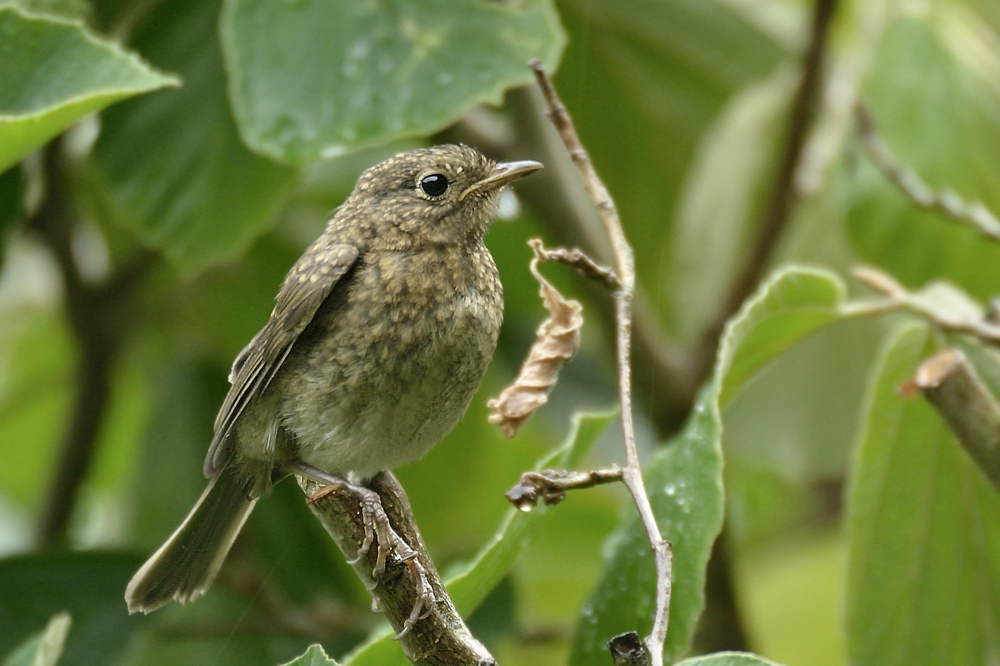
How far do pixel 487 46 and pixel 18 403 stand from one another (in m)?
2.79

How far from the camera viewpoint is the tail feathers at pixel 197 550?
8.54ft

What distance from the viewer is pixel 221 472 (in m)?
2.60

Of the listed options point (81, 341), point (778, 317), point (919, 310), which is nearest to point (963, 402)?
point (919, 310)

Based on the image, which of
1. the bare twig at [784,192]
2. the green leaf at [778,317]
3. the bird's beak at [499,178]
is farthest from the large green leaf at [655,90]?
the green leaf at [778,317]

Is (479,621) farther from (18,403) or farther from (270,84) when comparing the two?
(18,403)

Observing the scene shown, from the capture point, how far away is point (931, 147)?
366 cm

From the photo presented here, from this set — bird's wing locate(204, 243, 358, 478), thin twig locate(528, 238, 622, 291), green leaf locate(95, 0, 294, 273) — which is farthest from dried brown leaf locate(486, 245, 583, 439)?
green leaf locate(95, 0, 294, 273)

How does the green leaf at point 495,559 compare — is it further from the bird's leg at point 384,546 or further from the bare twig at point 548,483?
the bare twig at point 548,483

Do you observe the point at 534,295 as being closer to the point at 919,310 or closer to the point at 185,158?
the point at 185,158

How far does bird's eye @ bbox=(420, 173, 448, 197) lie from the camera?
2656 millimetres

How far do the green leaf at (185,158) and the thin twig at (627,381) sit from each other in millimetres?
1121

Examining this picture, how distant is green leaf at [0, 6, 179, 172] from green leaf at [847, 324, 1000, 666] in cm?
172

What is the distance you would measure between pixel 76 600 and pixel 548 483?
1985 millimetres

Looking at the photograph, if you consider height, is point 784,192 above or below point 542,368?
below
